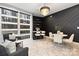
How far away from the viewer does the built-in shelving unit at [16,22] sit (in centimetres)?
211

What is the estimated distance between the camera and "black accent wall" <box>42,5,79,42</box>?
2.47m

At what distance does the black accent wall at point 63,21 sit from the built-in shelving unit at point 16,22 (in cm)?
51

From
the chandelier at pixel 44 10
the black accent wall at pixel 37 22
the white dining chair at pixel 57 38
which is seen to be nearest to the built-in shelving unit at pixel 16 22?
the black accent wall at pixel 37 22

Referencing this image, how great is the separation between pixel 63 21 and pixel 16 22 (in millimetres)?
1402

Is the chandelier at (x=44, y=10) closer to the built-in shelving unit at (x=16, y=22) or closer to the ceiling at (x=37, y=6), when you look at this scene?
the ceiling at (x=37, y=6)

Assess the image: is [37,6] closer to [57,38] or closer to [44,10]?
[44,10]

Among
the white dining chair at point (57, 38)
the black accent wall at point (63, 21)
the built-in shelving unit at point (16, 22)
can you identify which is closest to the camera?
the built-in shelving unit at point (16, 22)

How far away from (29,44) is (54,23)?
1019 millimetres

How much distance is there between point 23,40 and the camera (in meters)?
2.48

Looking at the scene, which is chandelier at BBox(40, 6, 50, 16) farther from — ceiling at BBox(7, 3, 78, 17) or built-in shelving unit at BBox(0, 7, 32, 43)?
built-in shelving unit at BBox(0, 7, 32, 43)

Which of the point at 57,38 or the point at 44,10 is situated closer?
the point at 44,10

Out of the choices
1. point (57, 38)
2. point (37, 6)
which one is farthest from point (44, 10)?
point (57, 38)

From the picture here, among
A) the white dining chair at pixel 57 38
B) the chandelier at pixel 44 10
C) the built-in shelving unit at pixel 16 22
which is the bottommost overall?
the white dining chair at pixel 57 38

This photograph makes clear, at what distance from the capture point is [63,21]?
98.5 inches
